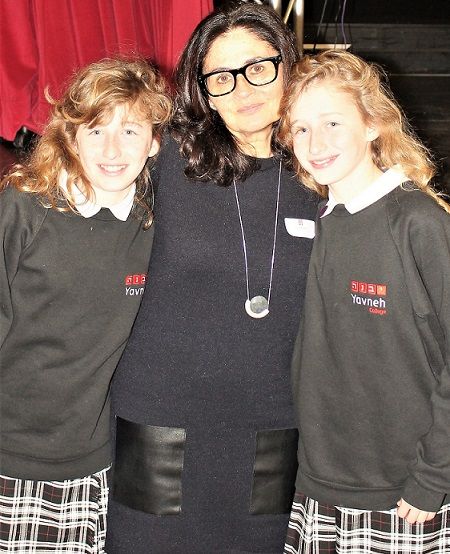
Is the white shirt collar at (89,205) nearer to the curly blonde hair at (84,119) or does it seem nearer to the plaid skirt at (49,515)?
the curly blonde hair at (84,119)

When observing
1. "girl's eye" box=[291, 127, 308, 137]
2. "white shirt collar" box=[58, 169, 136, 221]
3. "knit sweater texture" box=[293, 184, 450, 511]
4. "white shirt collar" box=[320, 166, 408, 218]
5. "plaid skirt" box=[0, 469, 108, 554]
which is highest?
"girl's eye" box=[291, 127, 308, 137]

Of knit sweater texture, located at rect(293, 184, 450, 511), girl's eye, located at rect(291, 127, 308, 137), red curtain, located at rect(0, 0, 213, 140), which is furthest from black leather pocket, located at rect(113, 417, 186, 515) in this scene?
red curtain, located at rect(0, 0, 213, 140)

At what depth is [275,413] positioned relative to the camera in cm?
171

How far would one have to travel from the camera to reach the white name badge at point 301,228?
66.8 inches

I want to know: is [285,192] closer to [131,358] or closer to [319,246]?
[319,246]

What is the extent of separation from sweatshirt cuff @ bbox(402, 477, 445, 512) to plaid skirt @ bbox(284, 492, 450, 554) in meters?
0.06

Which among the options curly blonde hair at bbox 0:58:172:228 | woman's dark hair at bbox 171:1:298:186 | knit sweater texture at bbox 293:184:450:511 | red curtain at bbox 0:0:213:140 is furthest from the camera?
red curtain at bbox 0:0:213:140

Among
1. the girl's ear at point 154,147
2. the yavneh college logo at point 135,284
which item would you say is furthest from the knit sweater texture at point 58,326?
the girl's ear at point 154,147

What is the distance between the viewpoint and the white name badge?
1697mm

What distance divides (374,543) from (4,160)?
8.20ft

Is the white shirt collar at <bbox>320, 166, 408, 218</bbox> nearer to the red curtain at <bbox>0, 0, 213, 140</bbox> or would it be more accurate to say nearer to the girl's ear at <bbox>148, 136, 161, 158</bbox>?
the girl's ear at <bbox>148, 136, 161, 158</bbox>

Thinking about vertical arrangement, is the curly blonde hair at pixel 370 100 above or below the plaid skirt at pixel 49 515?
above

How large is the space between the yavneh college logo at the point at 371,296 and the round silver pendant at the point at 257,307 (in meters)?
0.20

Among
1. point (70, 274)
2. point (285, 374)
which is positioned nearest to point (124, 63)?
point (70, 274)
